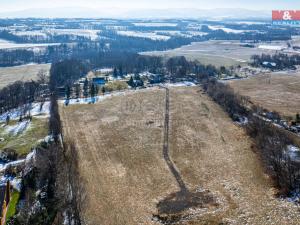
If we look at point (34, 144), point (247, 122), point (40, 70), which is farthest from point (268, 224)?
point (40, 70)

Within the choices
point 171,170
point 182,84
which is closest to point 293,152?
point 171,170

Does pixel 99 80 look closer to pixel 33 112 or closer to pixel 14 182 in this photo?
pixel 33 112

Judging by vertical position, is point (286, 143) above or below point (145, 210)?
above

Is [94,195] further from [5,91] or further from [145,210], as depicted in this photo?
[5,91]

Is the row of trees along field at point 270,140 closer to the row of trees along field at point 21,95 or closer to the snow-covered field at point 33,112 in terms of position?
the snow-covered field at point 33,112

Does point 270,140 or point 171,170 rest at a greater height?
point 270,140

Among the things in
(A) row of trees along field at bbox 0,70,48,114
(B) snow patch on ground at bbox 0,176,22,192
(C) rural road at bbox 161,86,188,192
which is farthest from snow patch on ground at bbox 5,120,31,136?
(C) rural road at bbox 161,86,188,192

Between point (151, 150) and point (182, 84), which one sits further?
point (182, 84)

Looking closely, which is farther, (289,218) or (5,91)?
(5,91)
